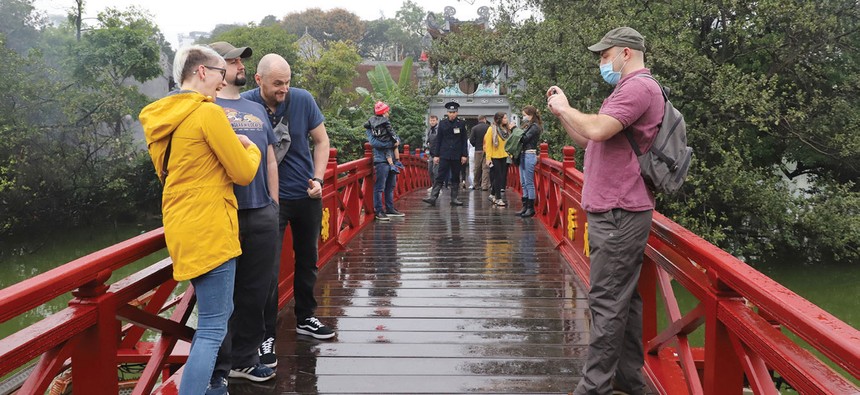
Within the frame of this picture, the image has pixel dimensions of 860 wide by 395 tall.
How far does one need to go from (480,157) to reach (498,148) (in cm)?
385

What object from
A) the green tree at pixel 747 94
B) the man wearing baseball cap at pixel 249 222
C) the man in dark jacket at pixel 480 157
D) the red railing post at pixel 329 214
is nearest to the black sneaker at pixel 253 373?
the man wearing baseball cap at pixel 249 222

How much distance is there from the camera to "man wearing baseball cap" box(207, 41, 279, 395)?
275 cm

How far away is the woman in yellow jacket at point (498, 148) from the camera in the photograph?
1011 cm

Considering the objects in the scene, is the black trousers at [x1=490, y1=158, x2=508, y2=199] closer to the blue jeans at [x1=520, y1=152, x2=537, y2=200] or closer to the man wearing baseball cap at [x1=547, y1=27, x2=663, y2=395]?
the blue jeans at [x1=520, y1=152, x2=537, y2=200]

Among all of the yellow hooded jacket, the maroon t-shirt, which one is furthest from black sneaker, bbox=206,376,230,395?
the maroon t-shirt

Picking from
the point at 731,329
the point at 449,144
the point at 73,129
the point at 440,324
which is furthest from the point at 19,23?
the point at 731,329

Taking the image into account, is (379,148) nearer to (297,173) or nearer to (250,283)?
(297,173)

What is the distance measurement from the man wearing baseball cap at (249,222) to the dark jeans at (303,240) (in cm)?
50

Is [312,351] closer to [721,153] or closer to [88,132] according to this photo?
[721,153]

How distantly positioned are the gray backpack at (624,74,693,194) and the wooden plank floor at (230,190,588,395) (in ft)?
3.80

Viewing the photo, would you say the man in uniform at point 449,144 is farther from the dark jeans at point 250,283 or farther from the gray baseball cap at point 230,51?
the dark jeans at point 250,283

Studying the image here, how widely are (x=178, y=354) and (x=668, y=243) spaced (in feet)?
10.00

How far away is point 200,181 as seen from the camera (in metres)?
2.32

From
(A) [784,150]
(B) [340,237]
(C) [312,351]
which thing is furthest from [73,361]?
(A) [784,150]
